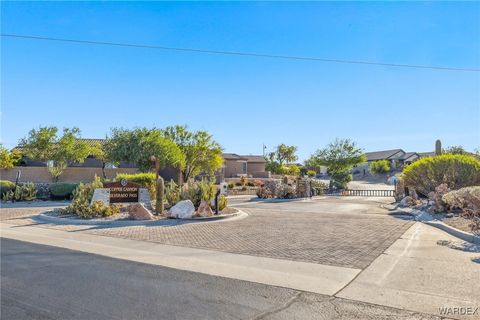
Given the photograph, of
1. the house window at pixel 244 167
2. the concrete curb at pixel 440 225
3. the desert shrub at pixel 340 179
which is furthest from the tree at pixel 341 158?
the concrete curb at pixel 440 225

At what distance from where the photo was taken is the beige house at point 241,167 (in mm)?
53875

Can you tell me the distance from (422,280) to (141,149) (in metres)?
26.5

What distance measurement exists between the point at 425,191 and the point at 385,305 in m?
16.7

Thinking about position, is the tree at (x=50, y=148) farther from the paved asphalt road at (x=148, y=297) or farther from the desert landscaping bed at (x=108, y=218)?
the paved asphalt road at (x=148, y=297)

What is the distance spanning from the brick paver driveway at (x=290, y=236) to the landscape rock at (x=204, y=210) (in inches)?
50.6

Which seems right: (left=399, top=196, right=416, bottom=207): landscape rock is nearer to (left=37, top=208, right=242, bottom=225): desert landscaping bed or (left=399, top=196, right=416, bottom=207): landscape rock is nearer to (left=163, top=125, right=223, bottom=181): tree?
(left=37, top=208, right=242, bottom=225): desert landscaping bed

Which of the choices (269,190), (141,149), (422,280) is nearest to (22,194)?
(141,149)

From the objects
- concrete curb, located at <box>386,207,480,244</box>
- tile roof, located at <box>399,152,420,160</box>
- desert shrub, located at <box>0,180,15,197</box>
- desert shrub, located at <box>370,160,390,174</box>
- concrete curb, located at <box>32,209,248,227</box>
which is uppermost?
tile roof, located at <box>399,152,420,160</box>

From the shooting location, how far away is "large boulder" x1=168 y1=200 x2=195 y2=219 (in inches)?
576

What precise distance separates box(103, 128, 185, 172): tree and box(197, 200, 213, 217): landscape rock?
15.5 m

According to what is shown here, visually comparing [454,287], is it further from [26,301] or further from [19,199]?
[19,199]

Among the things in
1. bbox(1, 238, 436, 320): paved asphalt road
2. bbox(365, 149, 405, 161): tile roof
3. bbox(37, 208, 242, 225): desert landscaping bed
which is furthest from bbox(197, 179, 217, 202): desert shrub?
bbox(365, 149, 405, 161): tile roof

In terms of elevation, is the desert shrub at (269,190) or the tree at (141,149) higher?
the tree at (141,149)

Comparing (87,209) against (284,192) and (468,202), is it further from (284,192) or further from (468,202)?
(284,192)
